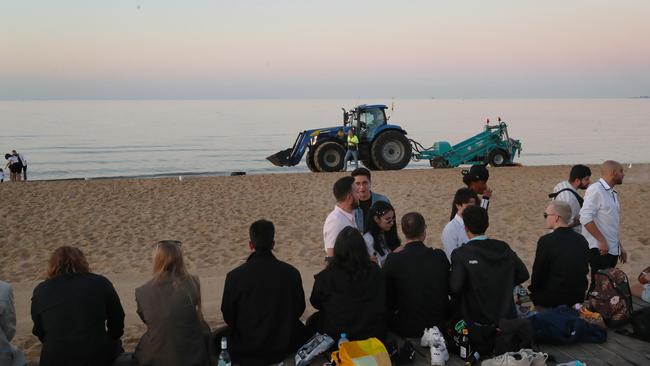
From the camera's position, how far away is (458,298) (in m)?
4.40

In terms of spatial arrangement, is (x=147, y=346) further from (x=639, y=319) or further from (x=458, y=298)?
(x=639, y=319)

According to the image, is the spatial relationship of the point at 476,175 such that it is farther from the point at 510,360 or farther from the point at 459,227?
the point at 510,360

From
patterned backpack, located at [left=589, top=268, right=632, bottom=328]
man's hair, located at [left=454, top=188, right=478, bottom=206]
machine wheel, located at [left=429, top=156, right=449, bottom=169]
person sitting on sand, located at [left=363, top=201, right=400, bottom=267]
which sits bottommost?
patterned backpack, located at [left=589, top=268, right=632, bottom=328]

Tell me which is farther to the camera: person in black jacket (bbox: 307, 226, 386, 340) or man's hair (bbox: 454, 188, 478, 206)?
man's hair (bbox: 454, 188, 478, 206)

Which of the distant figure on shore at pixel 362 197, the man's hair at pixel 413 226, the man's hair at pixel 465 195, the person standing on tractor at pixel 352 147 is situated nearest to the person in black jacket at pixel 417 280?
the man's hair at pixel 413 226

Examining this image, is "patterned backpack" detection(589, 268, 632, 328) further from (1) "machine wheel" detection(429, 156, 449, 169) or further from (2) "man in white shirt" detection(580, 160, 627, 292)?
(1) "machine wheel" detection(429, 156, 449, 169)

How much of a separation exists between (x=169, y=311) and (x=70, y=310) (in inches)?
23.4

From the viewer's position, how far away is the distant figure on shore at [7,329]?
3.85 meters

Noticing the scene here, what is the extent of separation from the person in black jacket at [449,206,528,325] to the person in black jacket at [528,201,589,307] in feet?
2.27

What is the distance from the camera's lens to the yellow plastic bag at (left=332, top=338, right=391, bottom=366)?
374 centimetres

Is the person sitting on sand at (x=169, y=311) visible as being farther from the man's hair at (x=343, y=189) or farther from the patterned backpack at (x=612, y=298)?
the patterned backpack at (x=612, y=298)

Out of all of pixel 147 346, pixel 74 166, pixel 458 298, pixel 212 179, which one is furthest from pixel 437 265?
pixel 74 166

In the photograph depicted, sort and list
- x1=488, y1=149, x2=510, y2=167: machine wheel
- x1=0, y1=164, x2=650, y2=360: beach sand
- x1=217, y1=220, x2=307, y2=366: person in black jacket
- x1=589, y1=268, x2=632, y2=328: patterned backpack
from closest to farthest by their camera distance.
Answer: x1=217, y1=220, x2=307, y2=366: person in black jacket, x1=589, y1=268, x2=632, y2=328: patterned backpack, x1=0, y1=164, x2=650, y2=360: beach sand, x1=488, y1=149, x2=510, y2=167: machine wheel

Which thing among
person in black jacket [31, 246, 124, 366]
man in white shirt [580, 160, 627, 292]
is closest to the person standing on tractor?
man in white shirt [580, 160, 627, 292]
